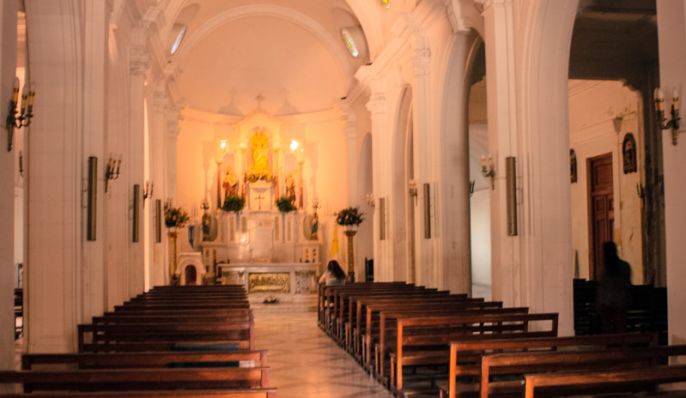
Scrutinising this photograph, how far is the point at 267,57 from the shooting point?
24.8 metres

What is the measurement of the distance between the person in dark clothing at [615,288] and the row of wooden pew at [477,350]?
0.52 meters

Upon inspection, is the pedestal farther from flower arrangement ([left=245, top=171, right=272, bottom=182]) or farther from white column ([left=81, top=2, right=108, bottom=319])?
white column ([left=81, top=2, right=108, bottom=319])

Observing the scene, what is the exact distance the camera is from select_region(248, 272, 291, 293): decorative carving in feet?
71.6

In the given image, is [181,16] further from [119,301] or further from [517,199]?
[517,199]

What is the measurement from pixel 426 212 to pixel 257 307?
6750mm

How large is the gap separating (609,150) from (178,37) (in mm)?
11224

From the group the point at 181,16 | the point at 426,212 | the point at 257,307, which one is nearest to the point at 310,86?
A: the point at 181,16

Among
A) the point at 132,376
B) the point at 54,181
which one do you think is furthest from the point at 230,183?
the point at 132,376

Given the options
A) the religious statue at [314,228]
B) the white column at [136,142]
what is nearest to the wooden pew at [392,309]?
the white column at [136,142]

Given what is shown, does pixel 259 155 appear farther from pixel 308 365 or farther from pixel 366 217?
pixel 308 365

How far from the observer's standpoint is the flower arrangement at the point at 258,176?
79.6ft

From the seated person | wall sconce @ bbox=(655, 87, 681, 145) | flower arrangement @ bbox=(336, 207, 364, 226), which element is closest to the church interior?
wall sconce @ bbox=(655, 87, 681, 145)

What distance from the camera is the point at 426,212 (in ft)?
48.0

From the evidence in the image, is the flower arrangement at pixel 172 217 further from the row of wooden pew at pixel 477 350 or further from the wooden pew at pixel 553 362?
the wooden pew at pixel 553 362
